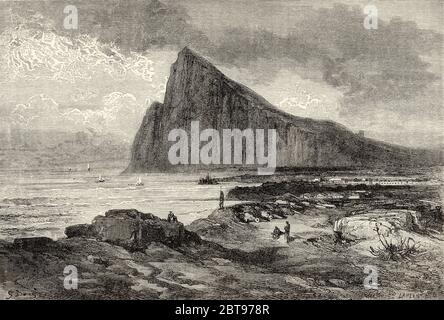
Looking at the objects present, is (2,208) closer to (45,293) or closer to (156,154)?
(45,293)

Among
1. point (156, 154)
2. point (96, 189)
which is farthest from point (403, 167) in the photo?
point (96, 189)

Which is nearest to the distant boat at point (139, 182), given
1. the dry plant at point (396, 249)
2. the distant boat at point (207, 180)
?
the distant boat at point (207, 180)

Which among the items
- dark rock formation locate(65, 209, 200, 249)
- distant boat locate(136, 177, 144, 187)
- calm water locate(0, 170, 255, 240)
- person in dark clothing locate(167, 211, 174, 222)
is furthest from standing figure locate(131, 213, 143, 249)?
distant boat locate(136, 177, 144, 187)

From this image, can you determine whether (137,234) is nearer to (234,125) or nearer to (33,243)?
(33,243)

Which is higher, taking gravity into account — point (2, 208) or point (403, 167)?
point (403, 167)

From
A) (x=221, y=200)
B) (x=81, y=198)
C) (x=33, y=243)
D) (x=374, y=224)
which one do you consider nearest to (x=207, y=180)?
(x=221, y=200)

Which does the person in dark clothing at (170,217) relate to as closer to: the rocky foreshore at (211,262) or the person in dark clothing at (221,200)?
the rocky foreshore at (211,262)

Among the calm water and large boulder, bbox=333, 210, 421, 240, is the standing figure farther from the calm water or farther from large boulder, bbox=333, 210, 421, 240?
large boulder, bbox=333, 210, 421, 240
